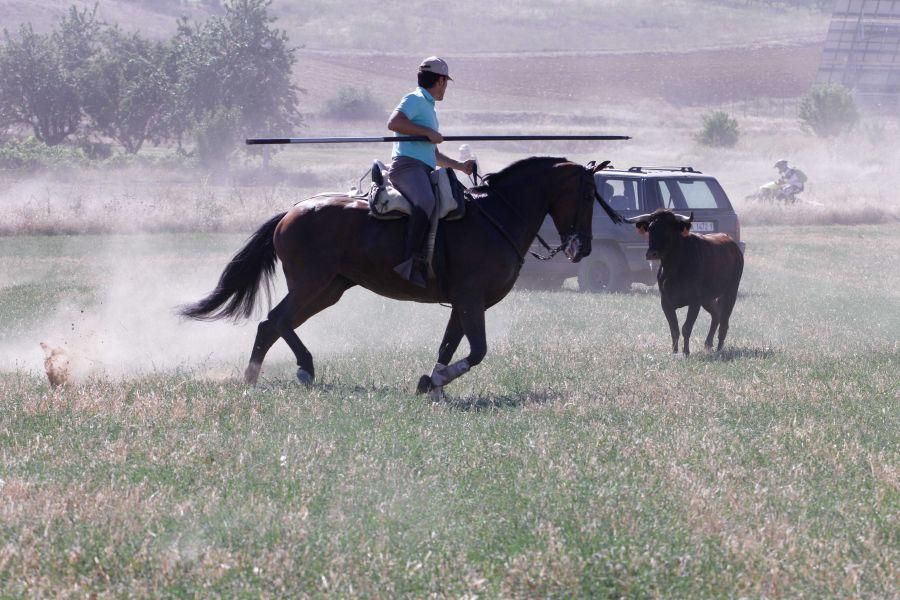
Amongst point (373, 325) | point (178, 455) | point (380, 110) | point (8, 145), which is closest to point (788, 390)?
point (178, 455)

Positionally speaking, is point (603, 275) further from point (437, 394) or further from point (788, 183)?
point (788, 183)

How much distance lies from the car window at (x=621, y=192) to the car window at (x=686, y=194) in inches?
17.3

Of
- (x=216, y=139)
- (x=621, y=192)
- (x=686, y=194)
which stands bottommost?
(x=216, y=139)

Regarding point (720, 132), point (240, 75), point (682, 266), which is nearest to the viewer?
point (682, 266)

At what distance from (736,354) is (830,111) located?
72.4 metres

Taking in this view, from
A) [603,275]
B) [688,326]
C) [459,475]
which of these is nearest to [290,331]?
[459,475]

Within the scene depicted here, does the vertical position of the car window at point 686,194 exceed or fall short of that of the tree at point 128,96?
it exceeds it

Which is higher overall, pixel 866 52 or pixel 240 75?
pixel 866 52

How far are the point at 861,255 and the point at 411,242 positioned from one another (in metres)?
22.6

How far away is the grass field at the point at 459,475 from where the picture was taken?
520cm

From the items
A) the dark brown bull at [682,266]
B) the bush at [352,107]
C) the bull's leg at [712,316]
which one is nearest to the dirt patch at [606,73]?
the bush at [352,107]

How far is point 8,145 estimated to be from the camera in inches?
2469

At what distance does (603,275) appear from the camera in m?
21.8

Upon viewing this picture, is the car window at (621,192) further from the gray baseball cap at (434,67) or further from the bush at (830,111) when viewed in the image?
the bush at (830,111)
